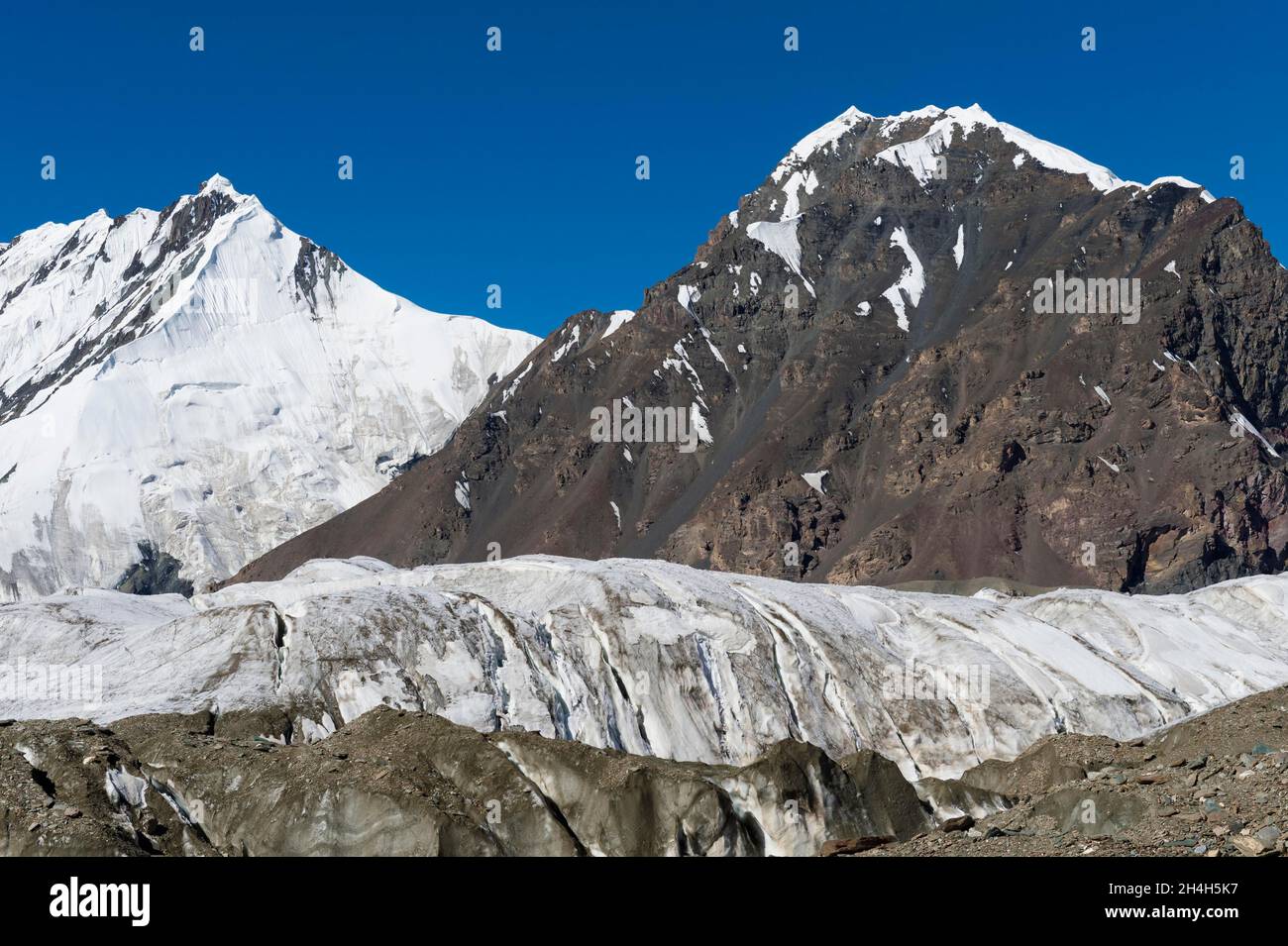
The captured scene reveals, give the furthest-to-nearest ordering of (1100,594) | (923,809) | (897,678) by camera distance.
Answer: (1100,594) → (897,678) → (923,809)

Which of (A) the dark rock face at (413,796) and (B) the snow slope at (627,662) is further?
(B) the snow slope at (627,662)

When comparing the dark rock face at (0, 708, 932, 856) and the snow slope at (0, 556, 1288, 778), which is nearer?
the dark rock face at (0, 708, 932, 856)

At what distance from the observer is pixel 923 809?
169 feet

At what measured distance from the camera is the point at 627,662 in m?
74.9

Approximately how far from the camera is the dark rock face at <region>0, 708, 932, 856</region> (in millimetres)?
40844

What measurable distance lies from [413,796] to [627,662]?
33681 mm

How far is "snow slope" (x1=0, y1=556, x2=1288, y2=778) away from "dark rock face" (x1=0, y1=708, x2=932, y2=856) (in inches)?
580

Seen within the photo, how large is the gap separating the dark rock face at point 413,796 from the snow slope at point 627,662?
48.3 ft

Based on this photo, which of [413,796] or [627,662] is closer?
[413,796]

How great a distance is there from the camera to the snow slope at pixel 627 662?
219ft
